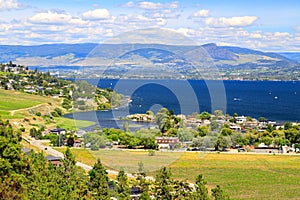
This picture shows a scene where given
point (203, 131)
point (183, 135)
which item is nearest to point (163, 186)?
point (183, 135)

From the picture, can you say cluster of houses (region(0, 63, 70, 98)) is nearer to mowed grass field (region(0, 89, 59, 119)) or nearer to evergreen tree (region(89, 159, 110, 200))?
mowed grass field (region(0, 89, 59, 119))

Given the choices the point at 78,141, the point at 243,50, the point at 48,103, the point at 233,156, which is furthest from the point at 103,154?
the point at 243,50

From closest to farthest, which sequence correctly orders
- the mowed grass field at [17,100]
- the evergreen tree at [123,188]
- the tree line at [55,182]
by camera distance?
the tree line at [55,182]
the evergreen tree at [123,188]
the mowed grass field at [17,100]

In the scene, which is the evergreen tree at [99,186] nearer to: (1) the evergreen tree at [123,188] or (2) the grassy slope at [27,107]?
(1) the evergreen tree at [123,188]

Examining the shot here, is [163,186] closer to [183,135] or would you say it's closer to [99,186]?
[99,186]

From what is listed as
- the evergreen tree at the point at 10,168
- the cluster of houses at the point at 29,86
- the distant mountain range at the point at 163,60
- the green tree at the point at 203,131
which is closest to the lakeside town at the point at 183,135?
the green tree at the point at 203,131
